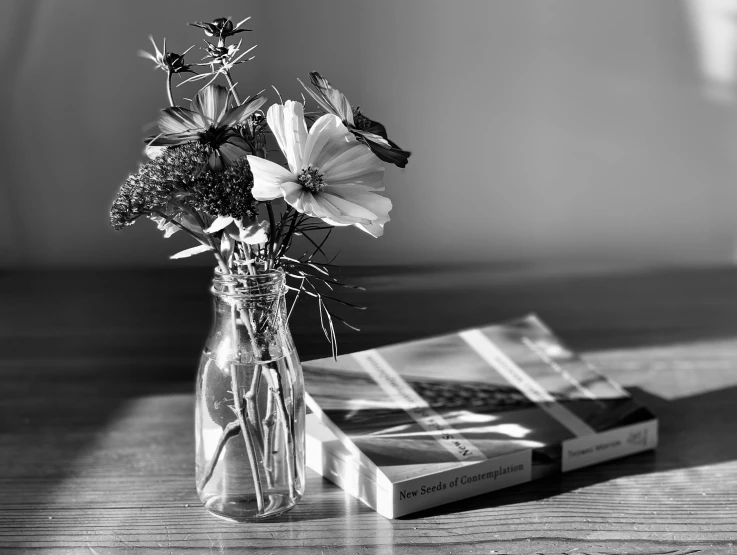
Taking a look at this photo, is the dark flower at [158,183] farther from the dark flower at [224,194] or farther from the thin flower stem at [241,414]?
the thin flower stem at [241,414]

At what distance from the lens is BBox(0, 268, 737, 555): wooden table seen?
82 cm

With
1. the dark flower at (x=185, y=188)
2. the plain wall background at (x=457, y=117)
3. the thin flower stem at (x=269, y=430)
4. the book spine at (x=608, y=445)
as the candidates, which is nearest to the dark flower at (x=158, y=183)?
the dark flower at (x=185, y=188)

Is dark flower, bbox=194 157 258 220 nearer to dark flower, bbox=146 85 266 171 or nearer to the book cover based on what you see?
dark flower, bbox=146 85 266 171

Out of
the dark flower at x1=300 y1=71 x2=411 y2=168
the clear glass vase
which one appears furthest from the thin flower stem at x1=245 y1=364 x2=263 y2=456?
the dark flower at x1=300 y1=71 x2=411 y2=168

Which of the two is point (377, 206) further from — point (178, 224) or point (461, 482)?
point (461, 482)

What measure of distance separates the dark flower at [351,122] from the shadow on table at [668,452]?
0.36 meters

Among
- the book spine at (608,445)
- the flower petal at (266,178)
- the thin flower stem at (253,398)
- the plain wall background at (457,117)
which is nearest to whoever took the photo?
the flower petal at (266,178)

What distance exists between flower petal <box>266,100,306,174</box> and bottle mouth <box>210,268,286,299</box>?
0.10m

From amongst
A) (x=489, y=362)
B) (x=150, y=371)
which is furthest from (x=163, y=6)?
(x=489, y=362)

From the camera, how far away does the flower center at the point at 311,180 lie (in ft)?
2.35

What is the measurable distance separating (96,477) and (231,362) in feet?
0.88

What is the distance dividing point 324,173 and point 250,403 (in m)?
0.22

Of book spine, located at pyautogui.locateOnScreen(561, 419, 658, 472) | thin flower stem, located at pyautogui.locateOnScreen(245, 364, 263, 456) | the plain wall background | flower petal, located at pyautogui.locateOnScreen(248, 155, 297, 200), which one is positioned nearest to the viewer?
flower petal, located at pyautogui.locateOnScreen(248, 155, 297, 200)

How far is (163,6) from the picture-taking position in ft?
7.38
